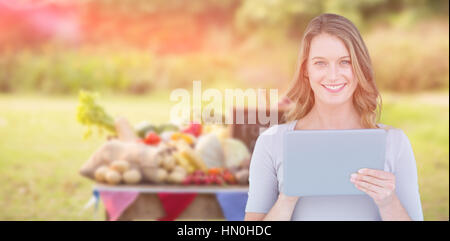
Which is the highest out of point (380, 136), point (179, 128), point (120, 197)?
point (380, 136)

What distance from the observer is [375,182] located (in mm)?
1114

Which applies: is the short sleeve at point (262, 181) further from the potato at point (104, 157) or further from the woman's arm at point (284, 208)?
the potato at point (104, 157)

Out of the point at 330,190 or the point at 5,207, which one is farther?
the point at 5,207

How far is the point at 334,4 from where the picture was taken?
9320 millimetres

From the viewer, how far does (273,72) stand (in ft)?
32.9

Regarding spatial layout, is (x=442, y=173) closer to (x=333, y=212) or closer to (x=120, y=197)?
(x=120, y=197)

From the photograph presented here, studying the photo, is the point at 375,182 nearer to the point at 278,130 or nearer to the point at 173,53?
the point at 278,130

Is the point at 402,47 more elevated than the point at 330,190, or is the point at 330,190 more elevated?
the point at 402,47

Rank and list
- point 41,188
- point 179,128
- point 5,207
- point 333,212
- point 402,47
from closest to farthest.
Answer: point 333,212
point 179,128
point 5,207
point 41,188
point 402,47

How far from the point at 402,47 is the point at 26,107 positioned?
21.7ft

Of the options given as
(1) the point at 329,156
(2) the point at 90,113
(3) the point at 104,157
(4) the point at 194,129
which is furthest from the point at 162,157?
(1) the point at 329,156

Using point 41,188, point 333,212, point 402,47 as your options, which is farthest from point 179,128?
point 402,47

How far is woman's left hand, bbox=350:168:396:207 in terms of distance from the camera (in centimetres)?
110
